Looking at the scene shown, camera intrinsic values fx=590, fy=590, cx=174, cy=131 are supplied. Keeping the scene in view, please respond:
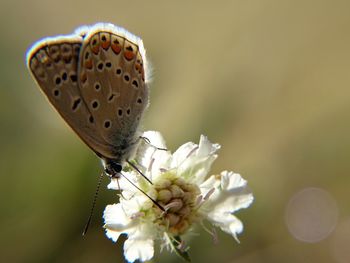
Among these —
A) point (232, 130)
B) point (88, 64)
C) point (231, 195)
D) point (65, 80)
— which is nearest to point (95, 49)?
point (88, 64)

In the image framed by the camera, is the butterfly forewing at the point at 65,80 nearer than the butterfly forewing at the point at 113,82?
Yes

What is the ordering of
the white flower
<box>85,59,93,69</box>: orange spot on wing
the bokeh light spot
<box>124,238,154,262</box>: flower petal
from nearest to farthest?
1. <box>124,238,154,262</box>: flower petal
2. the white flower
3. <box>85,59,93,69</box>: orange spot on wing
4. the bokeh light spot

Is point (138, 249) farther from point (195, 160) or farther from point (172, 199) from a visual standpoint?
point (195, 160)

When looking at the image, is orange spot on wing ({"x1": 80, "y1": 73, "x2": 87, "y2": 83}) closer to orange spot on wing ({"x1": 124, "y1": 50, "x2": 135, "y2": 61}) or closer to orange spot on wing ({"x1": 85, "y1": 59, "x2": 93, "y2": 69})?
orange spot on wing ({"x1": 85, "y1": 59, "x2": 93, "y2": 69})

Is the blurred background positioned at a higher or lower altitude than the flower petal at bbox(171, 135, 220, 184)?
lower

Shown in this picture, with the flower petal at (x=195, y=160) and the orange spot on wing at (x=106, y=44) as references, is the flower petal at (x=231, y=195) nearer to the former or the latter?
the flower petal at (x=195, y=160)

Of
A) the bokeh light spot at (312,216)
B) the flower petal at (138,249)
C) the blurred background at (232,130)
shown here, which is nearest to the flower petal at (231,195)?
the flower petal at (138,249)

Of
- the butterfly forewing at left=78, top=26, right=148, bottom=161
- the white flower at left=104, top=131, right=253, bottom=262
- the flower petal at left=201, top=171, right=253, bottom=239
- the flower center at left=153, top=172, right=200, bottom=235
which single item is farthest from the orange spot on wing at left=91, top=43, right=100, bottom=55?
the flower petal at left=201, top=171, right=253, bottom=239
